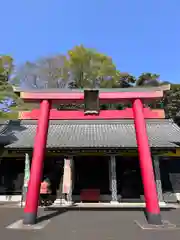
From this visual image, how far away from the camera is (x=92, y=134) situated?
1458 centimetres

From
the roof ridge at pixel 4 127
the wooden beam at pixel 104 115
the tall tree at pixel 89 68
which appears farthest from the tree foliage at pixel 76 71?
the wooden beam at pixel 104 115

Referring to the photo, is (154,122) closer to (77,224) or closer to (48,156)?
(48,156)

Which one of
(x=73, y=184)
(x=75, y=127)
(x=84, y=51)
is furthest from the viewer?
(x=84, y=51)

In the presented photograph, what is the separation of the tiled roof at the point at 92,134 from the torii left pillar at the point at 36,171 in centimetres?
386

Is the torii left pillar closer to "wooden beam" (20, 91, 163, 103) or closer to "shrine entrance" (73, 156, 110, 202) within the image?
"wooden beam" (20, 91, 163, 103)

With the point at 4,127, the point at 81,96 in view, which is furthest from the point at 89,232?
the point at 4,127

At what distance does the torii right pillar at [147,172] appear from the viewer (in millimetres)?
7258

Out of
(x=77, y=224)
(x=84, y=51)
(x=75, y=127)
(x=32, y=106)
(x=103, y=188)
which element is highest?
(x=84, y=51)

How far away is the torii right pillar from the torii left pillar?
11.6 feet

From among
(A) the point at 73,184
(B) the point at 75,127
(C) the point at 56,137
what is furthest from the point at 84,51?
(A) the point at 73,184

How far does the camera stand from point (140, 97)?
30.3 ft

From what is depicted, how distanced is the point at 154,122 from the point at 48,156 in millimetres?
8263

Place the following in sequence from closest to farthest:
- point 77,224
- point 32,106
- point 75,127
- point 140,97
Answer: point 77,224, point 140,97, point 75,127, point 32,106

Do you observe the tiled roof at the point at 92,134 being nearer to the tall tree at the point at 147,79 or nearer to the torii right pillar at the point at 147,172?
the torii right pillar at the point at 147,172
